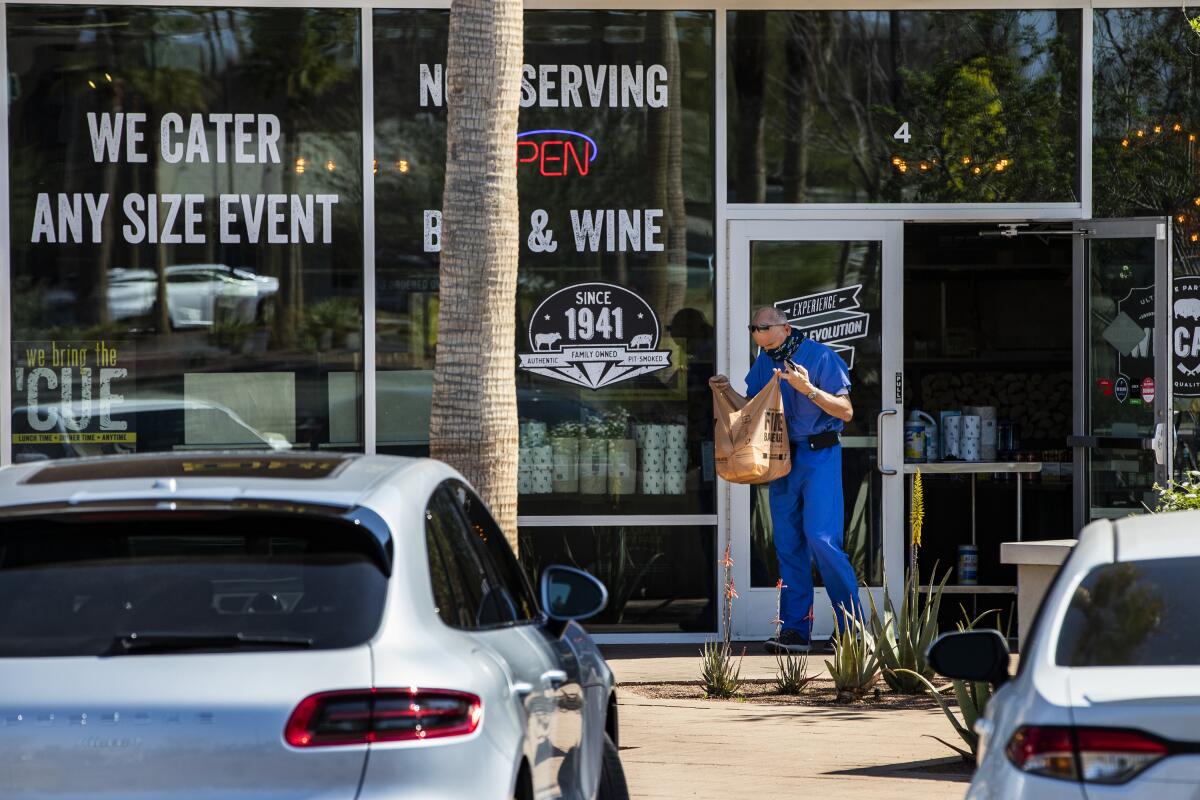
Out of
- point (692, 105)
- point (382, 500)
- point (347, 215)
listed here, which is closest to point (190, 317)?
point (347, 215)

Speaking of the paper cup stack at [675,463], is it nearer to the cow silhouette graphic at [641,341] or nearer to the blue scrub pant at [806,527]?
the cow silhouette graphic at [641,341]

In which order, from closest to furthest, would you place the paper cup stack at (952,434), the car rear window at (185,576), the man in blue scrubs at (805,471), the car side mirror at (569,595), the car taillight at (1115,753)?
the car taillight at (1115,753) → the car rear window at (185,576) → the car side mirror at (569,595) → the man in blue scrubs at (805,471) → the paper cup stack at (952,434)

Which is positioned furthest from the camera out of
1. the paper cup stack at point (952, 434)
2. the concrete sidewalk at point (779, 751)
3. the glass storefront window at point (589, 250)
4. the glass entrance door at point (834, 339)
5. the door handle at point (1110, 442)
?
the paper cup stack at point (952, 434)

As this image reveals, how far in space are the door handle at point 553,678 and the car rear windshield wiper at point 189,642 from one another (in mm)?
934

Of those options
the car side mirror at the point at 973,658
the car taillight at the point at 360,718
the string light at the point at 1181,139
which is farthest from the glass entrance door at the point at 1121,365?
the car taillight at the point at 360,718

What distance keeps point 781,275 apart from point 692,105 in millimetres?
1234

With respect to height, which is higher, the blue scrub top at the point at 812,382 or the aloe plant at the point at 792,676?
the blue scrub top at the point at 812,382

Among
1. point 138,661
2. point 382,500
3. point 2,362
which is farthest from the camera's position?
point 2,362

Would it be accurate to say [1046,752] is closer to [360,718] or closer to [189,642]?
[360,718]

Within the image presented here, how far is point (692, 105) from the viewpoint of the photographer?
10.7 metres

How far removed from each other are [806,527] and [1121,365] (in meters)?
2.37

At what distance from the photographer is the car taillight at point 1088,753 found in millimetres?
3180

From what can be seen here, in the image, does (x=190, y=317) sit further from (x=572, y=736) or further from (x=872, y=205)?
(x=572, y=736)

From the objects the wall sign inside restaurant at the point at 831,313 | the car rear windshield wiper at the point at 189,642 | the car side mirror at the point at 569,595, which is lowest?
the car side mirror at the point at 569,595
